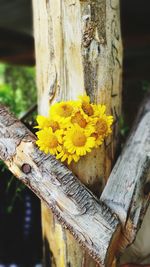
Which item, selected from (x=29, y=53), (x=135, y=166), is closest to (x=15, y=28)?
(x=29, y=53)

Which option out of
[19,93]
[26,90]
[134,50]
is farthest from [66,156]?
[134,50]

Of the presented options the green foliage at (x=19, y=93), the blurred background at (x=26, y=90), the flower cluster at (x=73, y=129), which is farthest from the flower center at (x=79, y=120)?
the green foliage at (x=19, y=93)

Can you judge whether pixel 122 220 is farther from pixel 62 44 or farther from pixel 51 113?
pixel 62 44

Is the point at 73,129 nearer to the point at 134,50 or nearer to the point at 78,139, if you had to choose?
the point at 78,139

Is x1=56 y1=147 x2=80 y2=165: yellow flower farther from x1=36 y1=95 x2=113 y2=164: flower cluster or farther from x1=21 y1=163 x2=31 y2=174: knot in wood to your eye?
x1=21 y1=163 x2=31 y2=174: knot in wood

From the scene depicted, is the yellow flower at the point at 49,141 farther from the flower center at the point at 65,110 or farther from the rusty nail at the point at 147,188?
the rusty nail at the point at 147,188

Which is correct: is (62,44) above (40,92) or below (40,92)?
above
